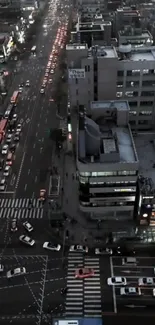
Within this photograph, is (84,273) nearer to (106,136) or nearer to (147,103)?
(106,136)

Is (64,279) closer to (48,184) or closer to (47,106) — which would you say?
(48,184)

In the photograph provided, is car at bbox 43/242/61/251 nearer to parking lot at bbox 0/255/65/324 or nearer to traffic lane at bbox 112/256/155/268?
parking lot at bbox 0/255/65/324

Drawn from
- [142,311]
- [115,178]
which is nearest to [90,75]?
[115,178]


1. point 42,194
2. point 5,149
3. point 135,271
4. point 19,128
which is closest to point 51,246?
point 42,194

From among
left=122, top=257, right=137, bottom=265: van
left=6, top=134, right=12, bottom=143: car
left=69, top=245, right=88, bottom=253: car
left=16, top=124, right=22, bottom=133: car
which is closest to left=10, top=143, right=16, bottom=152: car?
left=6, top=134, right=12, bottom=143: car

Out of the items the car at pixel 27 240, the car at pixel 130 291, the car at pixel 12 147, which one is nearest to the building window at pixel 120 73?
the car at pixel 12 147

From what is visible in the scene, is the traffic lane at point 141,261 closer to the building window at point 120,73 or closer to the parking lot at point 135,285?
the parking lot at point 135,285
